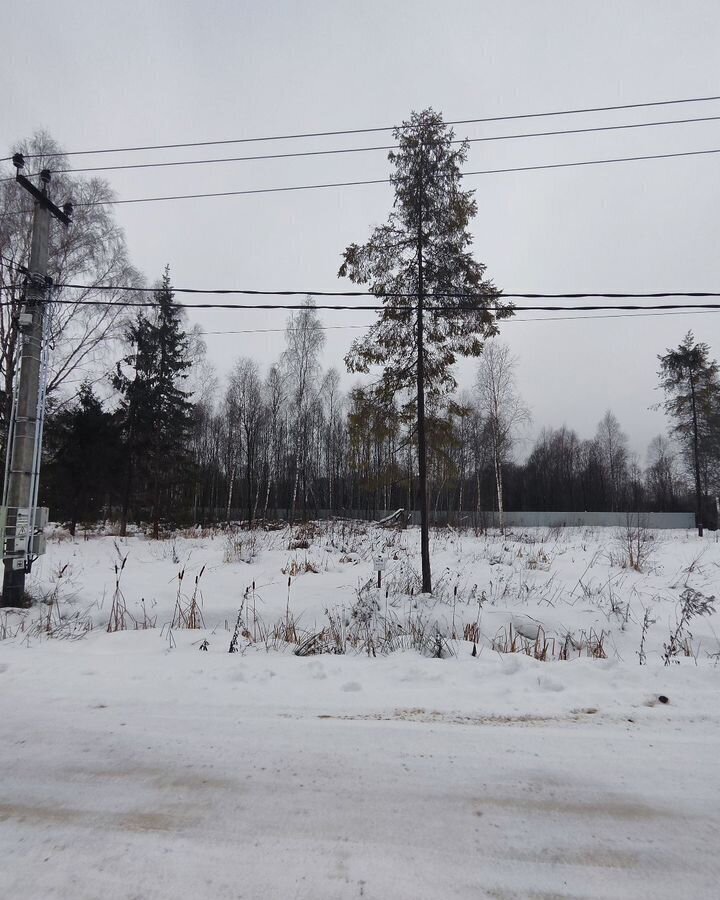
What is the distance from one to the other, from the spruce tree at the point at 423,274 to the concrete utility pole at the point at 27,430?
496cm

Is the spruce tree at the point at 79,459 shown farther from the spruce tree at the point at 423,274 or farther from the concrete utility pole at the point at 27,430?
the spruce tree at the point at 423,274

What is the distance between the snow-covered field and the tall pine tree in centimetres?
1724

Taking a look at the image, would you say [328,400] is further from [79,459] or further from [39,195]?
[39,195]

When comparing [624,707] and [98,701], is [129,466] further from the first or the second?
[624,707]

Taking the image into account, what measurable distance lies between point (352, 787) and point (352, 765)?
19 centimetres

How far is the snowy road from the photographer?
1.69 metres

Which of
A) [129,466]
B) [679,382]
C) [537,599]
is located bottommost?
[537,599]

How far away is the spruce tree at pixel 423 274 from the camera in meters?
8.16

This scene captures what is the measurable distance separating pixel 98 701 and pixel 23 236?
18211mm

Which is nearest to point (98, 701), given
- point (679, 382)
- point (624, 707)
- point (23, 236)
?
point (624, 707)

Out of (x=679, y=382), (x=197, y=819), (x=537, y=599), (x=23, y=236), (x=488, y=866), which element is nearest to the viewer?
(x=488, y=866)

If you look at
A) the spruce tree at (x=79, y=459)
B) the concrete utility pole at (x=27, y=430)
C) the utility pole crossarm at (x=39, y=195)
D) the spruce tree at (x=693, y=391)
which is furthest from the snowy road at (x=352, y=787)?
the spruce tree at (x=693, y=391)

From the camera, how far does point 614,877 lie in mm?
1699

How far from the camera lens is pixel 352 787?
88.7 inches
